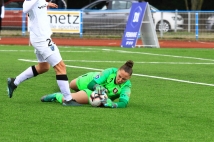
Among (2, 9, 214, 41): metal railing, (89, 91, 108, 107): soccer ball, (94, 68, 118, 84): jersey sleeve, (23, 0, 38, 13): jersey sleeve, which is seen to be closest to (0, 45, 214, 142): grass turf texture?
(89, 91, 108, 107): soccer ball

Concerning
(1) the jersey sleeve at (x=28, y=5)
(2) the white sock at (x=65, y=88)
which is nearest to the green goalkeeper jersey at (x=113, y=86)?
(2) the white sock at (x=65, y=88)

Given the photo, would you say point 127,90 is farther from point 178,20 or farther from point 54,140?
point 178,20

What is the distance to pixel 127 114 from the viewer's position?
10.2 meters

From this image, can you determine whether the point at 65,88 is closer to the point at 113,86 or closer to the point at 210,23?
the point at 113,86

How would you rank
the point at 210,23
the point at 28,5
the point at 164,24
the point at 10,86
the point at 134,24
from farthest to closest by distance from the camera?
1. the point at 164,24
2. the point at 210,23
3. the point at 134,24
4. the point at 10,86
5. the point at 28,5

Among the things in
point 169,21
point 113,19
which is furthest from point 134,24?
point 113,19

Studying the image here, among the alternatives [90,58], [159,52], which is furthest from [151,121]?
[159,52]

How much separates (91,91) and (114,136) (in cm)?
256

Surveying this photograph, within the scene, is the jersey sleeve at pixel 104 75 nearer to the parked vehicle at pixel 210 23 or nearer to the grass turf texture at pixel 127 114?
the grass turf texture at pixel 127 114

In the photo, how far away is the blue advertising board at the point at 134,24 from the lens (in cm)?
2656

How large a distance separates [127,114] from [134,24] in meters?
16.9

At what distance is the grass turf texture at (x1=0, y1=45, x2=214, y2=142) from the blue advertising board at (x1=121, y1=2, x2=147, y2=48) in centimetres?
903

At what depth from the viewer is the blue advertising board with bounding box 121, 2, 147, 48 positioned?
26.6 metres

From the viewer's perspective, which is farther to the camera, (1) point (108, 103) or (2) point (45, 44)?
(2) point (45, 44)
